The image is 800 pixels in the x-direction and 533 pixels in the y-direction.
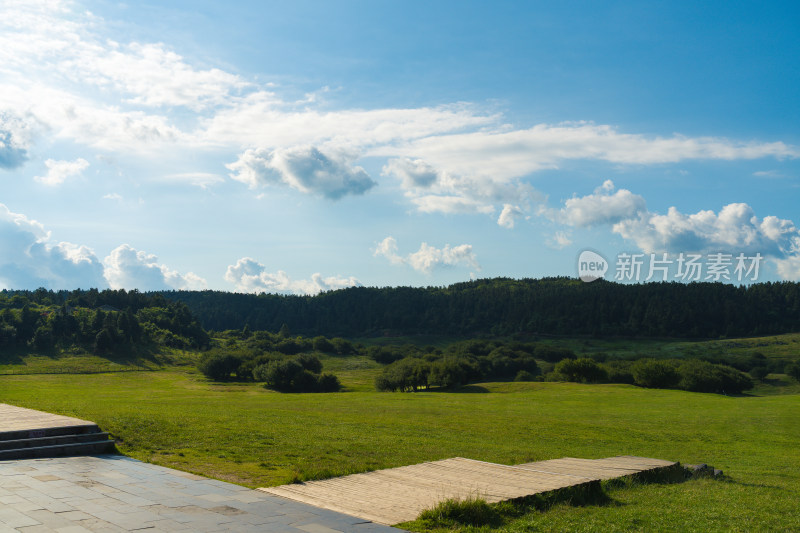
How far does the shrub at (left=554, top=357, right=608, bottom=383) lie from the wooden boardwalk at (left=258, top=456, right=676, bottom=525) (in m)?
83.1

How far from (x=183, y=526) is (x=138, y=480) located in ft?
15.6

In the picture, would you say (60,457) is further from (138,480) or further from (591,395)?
(591,395)

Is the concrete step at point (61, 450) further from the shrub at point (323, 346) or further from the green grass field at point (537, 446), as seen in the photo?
the shrub at point (323, 346)

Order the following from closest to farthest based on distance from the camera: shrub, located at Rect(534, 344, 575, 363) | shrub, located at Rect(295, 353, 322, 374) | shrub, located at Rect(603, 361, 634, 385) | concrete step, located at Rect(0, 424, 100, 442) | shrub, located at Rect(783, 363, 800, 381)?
concrete step, located at Rect(0, 424, 100, 442), shrub, located at Rect(603, 361, 634, 385), shrub, located at Rect(783, 363, 800, 381), shrub, located at Rect(295, 353, 322, 374), shrub, located at Rect(534, 344, 575, 363)

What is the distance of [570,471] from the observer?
15.5m

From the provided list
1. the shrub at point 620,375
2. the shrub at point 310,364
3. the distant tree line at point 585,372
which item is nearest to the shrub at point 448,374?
the distant tree line at point 585,372

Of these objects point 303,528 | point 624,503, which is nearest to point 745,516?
point 624,503

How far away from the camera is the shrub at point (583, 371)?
313ft

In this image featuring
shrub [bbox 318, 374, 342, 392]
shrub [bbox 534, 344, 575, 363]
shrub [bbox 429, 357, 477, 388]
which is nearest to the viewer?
shrub [bbox 429, 357, 477, 388]

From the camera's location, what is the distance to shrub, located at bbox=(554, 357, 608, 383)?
95500 millimetres

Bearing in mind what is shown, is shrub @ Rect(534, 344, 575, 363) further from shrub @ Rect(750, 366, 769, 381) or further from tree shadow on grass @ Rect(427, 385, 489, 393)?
tree shadow on grass @ Rect(427, 385, 489, 393)

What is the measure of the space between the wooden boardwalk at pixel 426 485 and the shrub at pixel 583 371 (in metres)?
83.1

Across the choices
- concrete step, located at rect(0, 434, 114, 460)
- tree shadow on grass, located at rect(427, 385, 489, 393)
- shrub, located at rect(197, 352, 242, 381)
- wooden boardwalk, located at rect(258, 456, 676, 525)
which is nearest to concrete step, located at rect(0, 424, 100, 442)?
concrete step, located at rect(0, 434, 114, 460)

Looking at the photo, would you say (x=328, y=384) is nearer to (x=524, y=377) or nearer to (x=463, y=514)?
(x=524, y=377)
